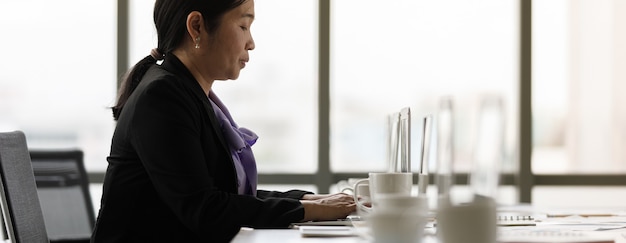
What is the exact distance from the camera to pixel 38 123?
16.1 ft

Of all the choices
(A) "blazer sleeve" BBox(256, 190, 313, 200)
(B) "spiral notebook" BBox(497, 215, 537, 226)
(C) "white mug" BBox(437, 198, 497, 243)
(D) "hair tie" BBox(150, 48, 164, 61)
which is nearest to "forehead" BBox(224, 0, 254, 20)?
(D) "hair tie" BBox(150, 48, 164, 61)

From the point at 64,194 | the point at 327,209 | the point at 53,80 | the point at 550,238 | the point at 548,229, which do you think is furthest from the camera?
the point at 53,80

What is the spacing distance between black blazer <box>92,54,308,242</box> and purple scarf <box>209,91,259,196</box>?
7 centimetres

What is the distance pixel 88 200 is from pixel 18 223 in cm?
111

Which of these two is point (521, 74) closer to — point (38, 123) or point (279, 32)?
point (279, 32)

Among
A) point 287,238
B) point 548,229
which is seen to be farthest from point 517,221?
point 287,238

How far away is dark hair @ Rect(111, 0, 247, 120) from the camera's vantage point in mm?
2143

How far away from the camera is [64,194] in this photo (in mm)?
3020

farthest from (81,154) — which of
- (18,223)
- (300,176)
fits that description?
(300,176)

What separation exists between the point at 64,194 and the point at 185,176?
1.31 meters

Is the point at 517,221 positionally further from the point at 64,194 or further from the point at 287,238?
the point at 64,194

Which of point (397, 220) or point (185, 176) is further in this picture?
point (185, 176)

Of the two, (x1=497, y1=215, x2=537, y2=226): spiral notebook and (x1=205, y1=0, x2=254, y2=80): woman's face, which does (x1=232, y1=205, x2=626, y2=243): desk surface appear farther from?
(x1=205, y1=0, x2=254, y2=80): woman's face

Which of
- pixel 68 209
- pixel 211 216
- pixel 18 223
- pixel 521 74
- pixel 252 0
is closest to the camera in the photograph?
pixel 211 216
